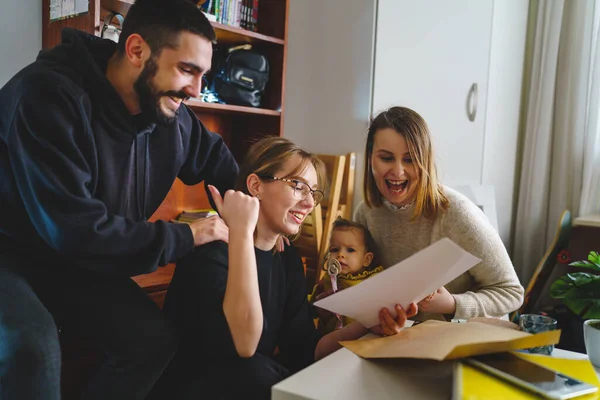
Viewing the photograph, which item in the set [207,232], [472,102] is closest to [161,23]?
[207,232]

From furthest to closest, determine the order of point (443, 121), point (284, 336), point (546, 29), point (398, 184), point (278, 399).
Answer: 1. point (546, 29)
2. point (443, 121)
3. point (398, 184)
4. point (284, 336)
5. point (278, 399)

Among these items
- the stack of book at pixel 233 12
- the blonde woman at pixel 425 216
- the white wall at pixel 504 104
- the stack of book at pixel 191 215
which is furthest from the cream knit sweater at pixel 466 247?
the white wall at pixel 504 104

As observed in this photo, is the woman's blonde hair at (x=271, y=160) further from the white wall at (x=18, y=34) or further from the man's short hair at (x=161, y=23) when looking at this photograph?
the white wall at (x=18, y=34)

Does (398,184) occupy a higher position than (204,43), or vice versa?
(204,43)

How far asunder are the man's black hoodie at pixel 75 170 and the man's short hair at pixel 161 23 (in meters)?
0.12

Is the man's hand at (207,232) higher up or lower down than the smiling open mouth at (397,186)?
lower down

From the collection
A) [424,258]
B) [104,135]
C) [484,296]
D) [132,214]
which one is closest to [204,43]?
[104,135]

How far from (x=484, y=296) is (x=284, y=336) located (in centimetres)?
56

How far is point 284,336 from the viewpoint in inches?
Result: 53.1

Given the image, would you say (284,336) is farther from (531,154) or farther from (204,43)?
(531,154)

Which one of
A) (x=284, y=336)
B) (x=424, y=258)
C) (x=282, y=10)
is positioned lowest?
(x=284, y=336)

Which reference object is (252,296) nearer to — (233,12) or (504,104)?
(233,12)

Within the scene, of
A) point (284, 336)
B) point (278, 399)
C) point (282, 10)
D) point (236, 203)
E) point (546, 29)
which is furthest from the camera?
point (546, 29)

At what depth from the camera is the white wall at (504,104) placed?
10.00 feet
